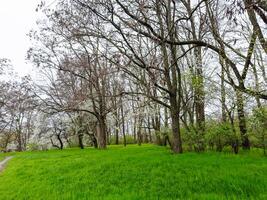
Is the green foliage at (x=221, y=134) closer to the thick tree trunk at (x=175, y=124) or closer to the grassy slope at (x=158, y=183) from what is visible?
the thick tree trunk at (x=175, y=124)

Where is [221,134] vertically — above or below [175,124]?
below

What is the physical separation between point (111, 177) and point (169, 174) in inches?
76.5

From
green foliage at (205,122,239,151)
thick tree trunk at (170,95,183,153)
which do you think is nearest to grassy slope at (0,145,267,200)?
thick tree trunk at (170,95,183,153)

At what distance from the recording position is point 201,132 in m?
14.8

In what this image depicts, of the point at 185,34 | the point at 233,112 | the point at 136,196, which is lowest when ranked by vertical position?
the point at 136,196

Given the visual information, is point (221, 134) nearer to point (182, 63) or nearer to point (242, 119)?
point (242, 119)

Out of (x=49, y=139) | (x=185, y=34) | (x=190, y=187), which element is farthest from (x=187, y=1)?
(x=49, y=139)

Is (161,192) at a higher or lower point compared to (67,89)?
lower

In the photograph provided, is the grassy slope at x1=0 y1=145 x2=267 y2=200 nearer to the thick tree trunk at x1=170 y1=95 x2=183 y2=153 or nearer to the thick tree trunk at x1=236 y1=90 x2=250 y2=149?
the thick tree trunk at x1=236 y1=90 x2=250 y2=149

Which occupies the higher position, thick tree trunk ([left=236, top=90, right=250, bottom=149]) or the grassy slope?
thick tree trunk ([left=236, top=90, right=250, bottom=149])

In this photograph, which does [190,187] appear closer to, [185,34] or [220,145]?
[220,145]

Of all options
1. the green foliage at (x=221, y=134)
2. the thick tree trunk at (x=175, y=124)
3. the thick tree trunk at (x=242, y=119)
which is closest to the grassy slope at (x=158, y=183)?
the thick tree trunk at (x=242, y=119)

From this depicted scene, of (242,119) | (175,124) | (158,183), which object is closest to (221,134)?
(242,119)

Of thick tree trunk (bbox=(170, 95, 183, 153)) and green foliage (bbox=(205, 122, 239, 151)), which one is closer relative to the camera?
thick tree trunk (bbox=(170, 95, 183, 153))
